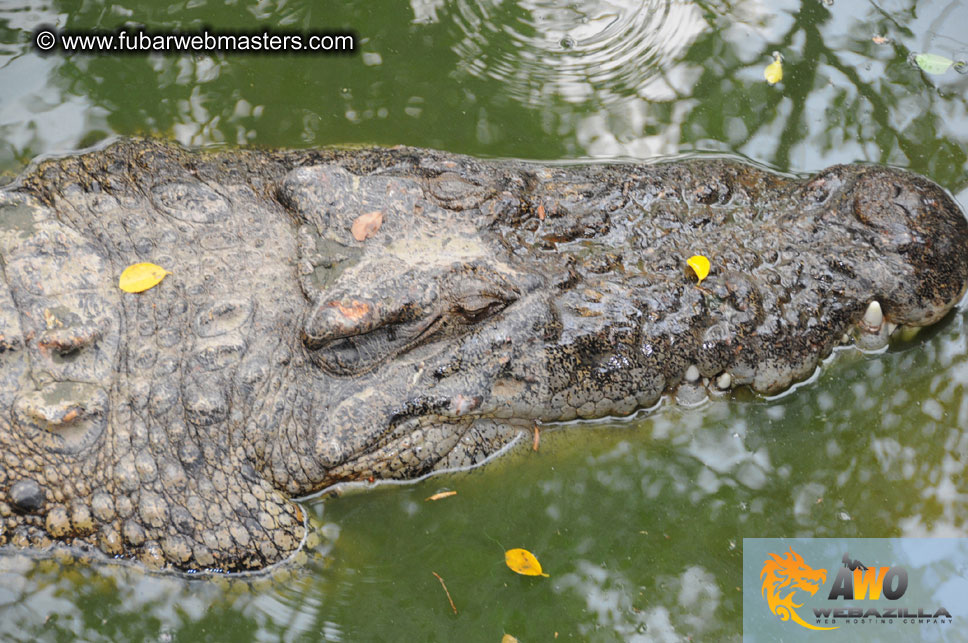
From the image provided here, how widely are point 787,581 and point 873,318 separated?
1.19 m

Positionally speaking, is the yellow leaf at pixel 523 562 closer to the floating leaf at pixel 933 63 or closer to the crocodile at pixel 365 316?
the crocodile at pixel 365 316

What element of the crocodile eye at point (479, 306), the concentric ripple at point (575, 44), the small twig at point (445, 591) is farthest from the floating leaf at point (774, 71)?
the small twig at point (445, 591)

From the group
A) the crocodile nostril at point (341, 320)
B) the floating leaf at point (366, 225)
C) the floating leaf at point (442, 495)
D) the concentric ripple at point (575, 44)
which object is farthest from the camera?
the concentric ripple at point (575, 44)

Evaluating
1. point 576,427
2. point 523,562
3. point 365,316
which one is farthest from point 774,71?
point 523,562

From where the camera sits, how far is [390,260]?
3.03m

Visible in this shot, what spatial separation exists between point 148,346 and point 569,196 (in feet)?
6.07

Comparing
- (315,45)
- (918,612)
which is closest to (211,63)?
(315,45)

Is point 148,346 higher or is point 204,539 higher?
point 148,346

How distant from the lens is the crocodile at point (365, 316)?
2898 millimetres

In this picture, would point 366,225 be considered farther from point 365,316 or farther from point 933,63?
point 933,63

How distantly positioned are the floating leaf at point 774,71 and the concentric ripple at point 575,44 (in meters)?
0.46

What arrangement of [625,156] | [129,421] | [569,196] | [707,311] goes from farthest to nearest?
[625,156] → [569,196] → [707,311] → [129,421]

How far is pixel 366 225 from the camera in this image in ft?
10.2

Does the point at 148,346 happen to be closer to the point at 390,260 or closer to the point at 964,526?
the point at 390,260
